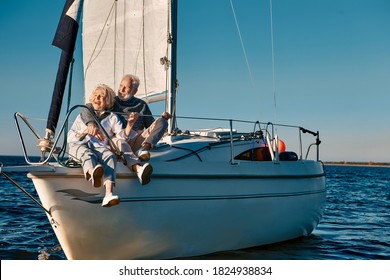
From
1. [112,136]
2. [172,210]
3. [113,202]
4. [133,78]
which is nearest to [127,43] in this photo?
[133,78]

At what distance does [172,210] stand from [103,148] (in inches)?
47.5

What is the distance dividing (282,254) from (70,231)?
11.4 feet

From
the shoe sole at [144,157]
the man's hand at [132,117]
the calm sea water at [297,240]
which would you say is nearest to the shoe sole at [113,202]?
the shoe sole at [144,157]

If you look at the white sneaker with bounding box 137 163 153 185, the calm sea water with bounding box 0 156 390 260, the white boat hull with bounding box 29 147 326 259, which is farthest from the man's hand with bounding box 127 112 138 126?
the calm sea water with bounding box 0 156 390 260

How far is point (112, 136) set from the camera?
246 inches

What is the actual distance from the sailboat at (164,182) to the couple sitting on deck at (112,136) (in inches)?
8.2

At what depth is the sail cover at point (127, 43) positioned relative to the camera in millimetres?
8578

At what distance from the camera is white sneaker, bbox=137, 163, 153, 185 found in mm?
5566

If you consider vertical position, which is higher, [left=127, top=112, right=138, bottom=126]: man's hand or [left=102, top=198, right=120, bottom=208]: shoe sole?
[left=127, top=112, right=138, bottom=126]: man's hand

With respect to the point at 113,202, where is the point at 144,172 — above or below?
above

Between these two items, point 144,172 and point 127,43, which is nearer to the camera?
point 144,172

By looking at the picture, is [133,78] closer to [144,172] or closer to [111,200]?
[144,172]

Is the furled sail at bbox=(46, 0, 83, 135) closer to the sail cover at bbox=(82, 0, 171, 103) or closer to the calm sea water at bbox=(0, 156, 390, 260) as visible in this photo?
the sail cover at bbox=(82, 0, 171, 103)

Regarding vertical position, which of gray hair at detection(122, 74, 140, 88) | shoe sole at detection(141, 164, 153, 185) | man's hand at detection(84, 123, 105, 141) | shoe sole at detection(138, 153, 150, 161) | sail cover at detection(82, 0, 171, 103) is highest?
sail cover at detection(82, 0, 171, 103)
